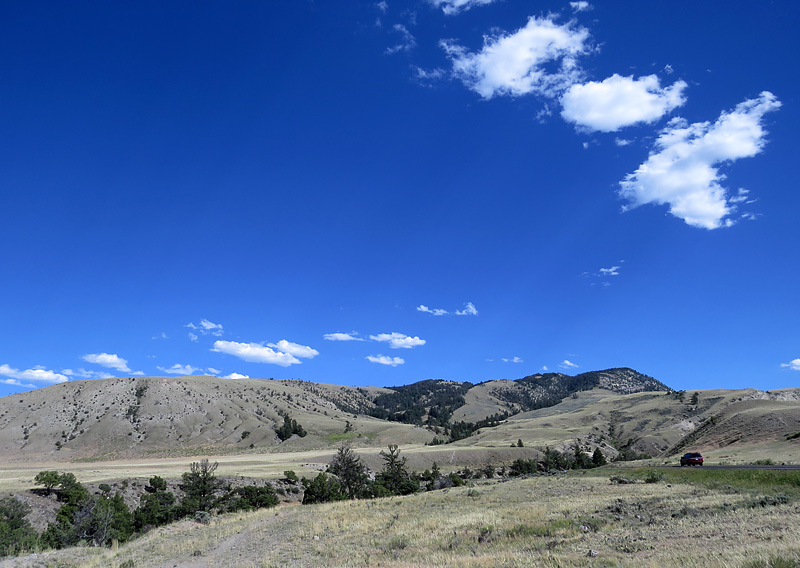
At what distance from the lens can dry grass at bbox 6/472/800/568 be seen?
13141 mm

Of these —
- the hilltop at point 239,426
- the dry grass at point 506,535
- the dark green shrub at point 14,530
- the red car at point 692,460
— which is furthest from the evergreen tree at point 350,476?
the hilltop at point 239,426

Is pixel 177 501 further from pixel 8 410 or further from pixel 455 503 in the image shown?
pixel 8 410

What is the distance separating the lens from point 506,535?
1778 cm

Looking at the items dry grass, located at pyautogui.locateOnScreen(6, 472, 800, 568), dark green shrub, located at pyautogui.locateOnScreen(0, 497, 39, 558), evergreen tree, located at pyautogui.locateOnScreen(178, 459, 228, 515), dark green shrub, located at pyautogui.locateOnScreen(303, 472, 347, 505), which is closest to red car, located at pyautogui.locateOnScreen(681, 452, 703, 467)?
dry grass, located at pyautogui.locateOnScreen(6, 472, 800, 568)

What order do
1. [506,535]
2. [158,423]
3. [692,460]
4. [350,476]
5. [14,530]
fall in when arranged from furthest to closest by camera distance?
[158,423] → [350,476] → [692,460] → [14,530] → [506,535]

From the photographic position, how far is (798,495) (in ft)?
62.2

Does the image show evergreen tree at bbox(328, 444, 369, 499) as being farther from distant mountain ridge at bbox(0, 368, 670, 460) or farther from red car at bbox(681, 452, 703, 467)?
distant mountain ridge at bbox(0, 368, 670, 460)

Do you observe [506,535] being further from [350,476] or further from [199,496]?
[350,476]

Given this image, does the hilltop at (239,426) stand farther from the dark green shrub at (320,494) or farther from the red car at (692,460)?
the red car at (692,460)

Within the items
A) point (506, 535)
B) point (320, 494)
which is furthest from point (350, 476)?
point (506, 535)

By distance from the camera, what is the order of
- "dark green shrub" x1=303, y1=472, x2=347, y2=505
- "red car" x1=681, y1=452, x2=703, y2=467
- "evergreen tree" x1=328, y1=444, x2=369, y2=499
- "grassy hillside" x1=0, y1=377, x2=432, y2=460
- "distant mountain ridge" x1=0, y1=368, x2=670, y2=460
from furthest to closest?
1. "distant mountain ridge" x1=0, y1=368, x2=670, y2=460
2. "grassy hillside" x1=0, y1=377, x2=432, y2=460
3. "evergreen tree" x1=328, y1=444, x2=369, y2=499
4. "dark green shrub" x1=303, y1=472, x2=347, y2=505
5. "red car" x1=681, y1=452, x2=703, y2=467

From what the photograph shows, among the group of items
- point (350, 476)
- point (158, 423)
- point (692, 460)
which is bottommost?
point (350, 476)

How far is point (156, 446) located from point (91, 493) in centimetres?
8398

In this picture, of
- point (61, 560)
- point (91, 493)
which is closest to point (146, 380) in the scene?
point (91, 493)
